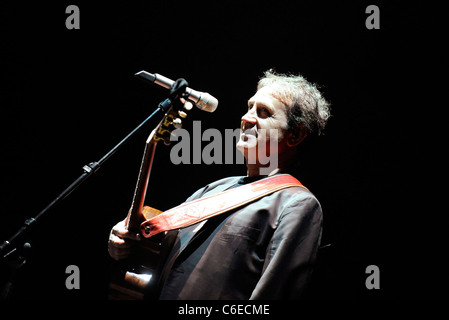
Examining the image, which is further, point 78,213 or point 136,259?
point 78,213

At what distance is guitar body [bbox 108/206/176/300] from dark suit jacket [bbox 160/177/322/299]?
0.27 feet

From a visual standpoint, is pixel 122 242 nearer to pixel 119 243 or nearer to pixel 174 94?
pixel 119 243

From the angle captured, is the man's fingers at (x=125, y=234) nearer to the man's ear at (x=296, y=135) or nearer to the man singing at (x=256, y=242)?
the man singing at (x=256, y=242)

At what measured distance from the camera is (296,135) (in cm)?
188

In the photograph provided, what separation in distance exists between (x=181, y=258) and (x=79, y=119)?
1.61m

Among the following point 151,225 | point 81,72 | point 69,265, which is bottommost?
point 69,265

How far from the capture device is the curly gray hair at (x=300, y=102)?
187 centimetres

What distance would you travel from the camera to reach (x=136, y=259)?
66.2 inches

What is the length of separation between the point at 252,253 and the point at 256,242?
0.05m

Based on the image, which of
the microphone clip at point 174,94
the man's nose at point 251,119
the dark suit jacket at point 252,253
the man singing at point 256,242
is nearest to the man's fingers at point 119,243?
the man singing at point 256,242

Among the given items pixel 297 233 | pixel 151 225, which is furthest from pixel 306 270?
pixel 151 225

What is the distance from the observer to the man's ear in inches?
73.4

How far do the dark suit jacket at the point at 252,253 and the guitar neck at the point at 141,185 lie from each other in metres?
0.25
